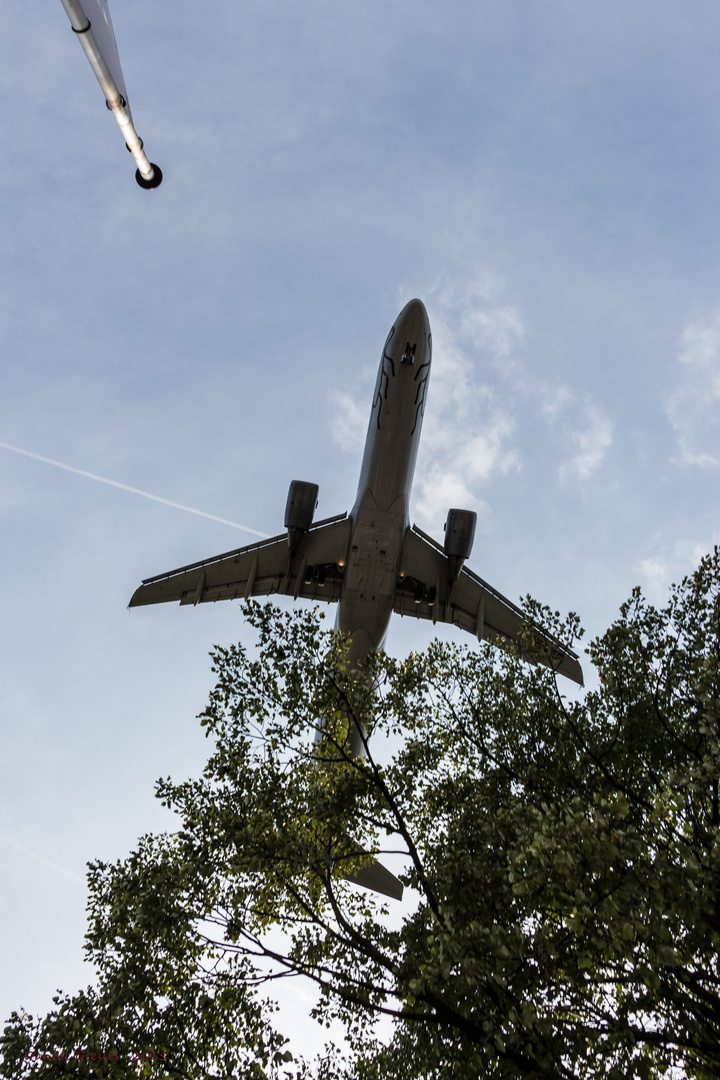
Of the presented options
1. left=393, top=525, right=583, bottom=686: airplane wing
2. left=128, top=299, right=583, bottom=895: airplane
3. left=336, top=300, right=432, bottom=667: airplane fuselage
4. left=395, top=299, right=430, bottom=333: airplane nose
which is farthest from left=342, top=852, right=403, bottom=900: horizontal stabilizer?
left=395, top=299, right=430, bottom=333: airplane nose

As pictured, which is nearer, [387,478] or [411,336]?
[387,478]

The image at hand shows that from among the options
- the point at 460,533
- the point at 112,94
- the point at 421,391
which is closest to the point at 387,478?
the point at 421,391

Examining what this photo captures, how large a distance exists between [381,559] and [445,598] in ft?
12.7

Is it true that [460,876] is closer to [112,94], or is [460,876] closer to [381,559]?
[112,94]

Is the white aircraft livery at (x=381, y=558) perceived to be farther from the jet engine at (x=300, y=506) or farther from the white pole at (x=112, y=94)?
the white pole at (x=112, y=94)

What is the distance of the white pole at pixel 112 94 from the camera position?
420cm

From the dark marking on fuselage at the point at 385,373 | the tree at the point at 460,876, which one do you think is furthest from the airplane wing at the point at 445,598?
the tree at the point at 460,876

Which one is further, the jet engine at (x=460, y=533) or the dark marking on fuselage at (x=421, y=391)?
the jet engine at (x=460, y=533)

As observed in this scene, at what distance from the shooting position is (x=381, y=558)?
971 inches

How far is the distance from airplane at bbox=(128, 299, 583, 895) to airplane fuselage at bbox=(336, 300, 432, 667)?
4 cm

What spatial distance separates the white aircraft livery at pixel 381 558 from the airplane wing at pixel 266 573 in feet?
0.14

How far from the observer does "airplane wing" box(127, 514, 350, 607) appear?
2619 cm

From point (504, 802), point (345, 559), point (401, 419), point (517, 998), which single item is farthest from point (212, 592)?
point (517, 998)

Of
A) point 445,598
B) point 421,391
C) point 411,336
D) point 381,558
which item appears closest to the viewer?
point 411,336
